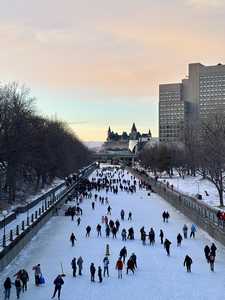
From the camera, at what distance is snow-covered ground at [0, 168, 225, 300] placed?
1947 centimetres

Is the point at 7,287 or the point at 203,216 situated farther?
the point at 203,216

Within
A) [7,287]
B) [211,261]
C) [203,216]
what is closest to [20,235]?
[7,287]

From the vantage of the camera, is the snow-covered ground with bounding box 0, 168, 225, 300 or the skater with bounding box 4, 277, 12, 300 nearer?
the skater with bounding box 4, 277, 12, 300

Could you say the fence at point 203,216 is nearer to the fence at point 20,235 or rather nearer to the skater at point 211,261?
the skater at point 211,261

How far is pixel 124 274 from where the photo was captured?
73.5ft

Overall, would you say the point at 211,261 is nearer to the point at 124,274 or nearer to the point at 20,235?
the point at 124,274

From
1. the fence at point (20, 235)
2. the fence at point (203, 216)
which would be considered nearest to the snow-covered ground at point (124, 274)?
the fence at point (20, 235)

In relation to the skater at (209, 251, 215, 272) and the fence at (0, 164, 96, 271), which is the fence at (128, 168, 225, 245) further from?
the fence at (0, 164, 96, 271)

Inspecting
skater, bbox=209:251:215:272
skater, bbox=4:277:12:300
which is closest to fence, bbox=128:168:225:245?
skater, bbox=209:251:215:272

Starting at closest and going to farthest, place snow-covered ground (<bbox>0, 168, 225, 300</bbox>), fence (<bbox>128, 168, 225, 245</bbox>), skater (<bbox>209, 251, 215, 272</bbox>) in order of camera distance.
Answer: snow-covered ground (<bbox>0, 168, 225, 300</bbox>)
skater (<bbox>209, 251, 215, 272</bbox>)
fence (<bbox>128, 168, 225, 245</bbox>)

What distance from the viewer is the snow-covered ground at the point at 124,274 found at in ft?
63.9

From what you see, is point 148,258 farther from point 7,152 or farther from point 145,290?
point 7,152

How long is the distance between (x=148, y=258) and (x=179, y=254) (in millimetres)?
2004

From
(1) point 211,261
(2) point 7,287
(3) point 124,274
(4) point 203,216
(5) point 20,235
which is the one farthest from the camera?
(4) point 203,216
